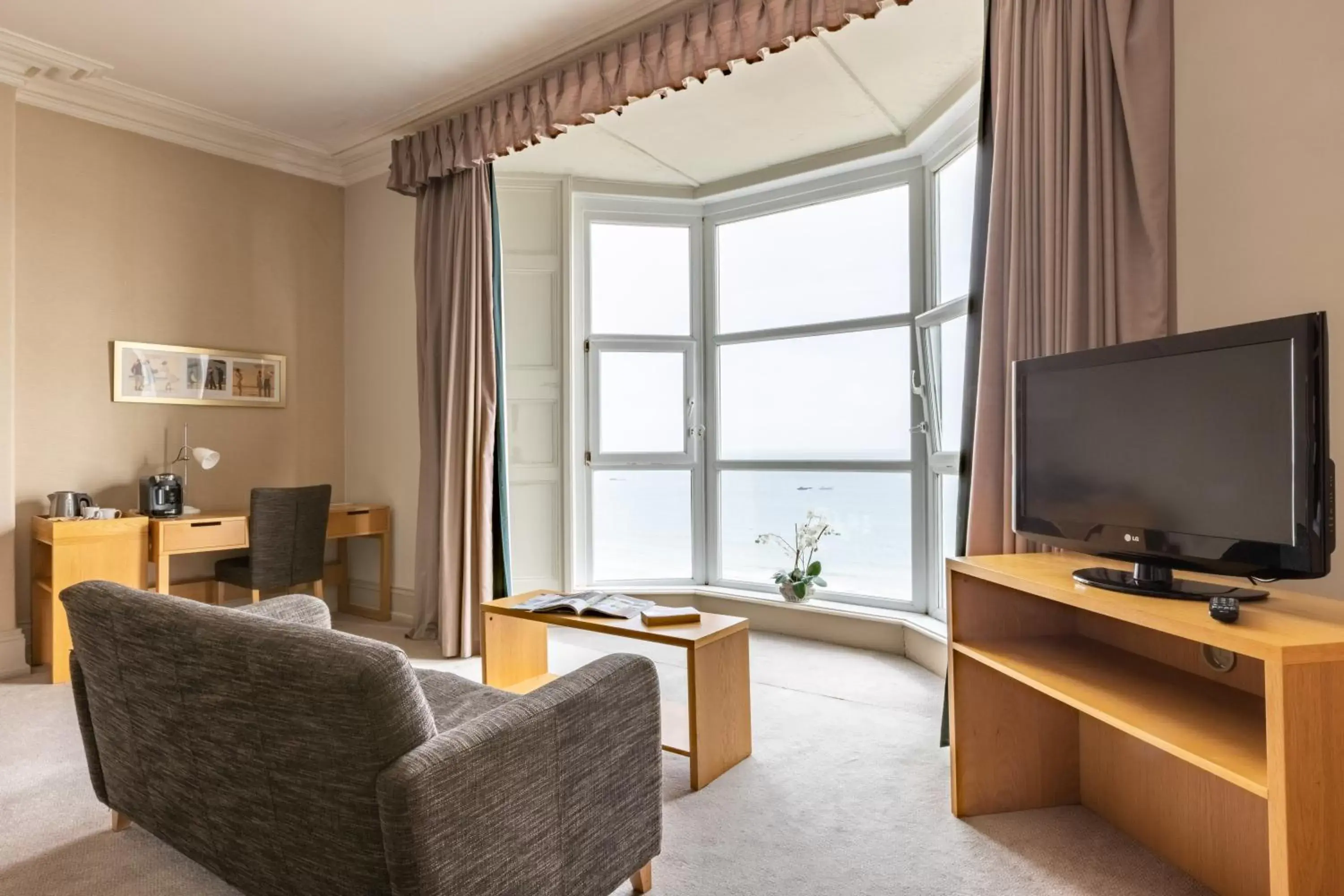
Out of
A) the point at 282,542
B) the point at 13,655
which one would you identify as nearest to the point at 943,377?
the point at 282,542

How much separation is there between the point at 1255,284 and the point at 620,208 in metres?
3.42

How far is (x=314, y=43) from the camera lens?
3.34 m

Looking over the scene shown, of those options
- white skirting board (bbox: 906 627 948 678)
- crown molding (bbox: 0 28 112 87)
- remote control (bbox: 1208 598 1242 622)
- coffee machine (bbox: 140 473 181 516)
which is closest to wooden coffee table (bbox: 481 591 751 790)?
white skirting board (bbox: 906 627 948 678)

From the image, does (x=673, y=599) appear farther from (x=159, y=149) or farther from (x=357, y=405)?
(x=159, y=149)

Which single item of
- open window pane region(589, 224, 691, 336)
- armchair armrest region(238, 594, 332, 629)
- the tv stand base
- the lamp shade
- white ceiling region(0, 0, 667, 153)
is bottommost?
armchair armrest region(238, 594, 332, 629)

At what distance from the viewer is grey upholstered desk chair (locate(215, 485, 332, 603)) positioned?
3.70 m

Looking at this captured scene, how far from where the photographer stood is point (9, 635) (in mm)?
3459

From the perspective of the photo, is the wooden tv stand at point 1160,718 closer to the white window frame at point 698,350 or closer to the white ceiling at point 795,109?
the white window frame at point 698,350

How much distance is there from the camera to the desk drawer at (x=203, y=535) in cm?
362

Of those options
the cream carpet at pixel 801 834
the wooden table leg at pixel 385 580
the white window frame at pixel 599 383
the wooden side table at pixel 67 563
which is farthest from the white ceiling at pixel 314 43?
the cream carpet at pixel 801 834

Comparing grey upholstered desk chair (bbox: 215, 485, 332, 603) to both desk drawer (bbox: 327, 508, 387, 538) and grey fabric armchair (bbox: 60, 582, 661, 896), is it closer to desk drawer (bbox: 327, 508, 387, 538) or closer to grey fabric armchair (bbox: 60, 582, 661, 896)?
desk drawer (bbox: 327, 508, 387, 538)

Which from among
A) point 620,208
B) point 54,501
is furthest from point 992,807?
point 54,501

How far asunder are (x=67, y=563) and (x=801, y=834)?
10.9 feet

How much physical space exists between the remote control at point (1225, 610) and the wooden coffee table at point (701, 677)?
1.37 meters
